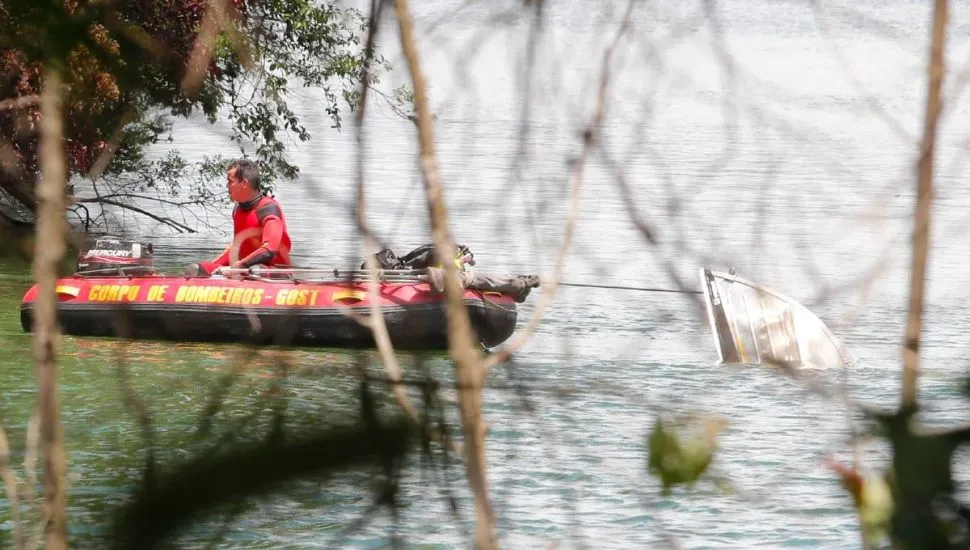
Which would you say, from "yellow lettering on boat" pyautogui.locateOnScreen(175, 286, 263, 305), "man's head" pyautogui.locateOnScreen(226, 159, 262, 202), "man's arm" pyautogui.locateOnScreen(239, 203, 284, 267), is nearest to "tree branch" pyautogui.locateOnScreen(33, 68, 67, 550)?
"man's arm" pyautogui.locateOnScreen(239, 203, 284, 267)

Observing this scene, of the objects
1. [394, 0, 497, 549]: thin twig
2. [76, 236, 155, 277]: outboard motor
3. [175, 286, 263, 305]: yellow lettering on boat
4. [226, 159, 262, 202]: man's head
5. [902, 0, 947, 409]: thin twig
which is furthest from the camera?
[76, 236, 155, 277]: outboard motor

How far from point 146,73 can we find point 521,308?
1499cm

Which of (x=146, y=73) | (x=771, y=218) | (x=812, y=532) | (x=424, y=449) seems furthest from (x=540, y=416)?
(x=812, y=532)

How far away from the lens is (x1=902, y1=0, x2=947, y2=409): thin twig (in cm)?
108

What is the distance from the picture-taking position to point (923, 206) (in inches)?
43.6

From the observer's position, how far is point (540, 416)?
134cm

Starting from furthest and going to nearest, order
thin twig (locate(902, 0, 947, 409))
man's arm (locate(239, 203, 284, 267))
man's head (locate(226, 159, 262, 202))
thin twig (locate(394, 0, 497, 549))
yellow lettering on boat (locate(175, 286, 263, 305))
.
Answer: yellow lettering on boat (locate(175, 286, 263, 305)), man's head (locate(226, 159, 262, 202)), man's arm (locate(239, 203, 284, 267)), thin twig (locate(394, 0, 497, 549)), thin twig (locate(902, 0, 947, 409))

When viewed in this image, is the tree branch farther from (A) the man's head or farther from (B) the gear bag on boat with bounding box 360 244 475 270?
(A) the man's head

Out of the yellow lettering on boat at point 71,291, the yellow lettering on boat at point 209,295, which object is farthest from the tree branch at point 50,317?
the yellow lettering on boat at point 71,291

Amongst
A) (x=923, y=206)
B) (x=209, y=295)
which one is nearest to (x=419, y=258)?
(x=209, y=295)

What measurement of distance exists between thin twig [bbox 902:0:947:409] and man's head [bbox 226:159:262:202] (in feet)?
34.6

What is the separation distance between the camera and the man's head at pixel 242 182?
11.6m

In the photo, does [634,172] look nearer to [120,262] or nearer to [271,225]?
[271,225]

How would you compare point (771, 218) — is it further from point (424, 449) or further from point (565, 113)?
point (424, 449)
